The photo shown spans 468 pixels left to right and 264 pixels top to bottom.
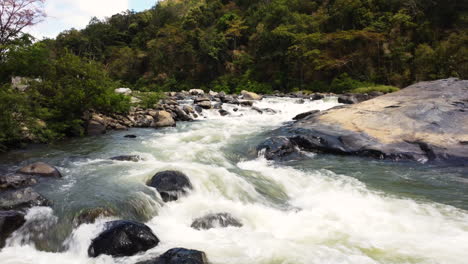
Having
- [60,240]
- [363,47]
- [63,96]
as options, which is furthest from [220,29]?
[60,240]

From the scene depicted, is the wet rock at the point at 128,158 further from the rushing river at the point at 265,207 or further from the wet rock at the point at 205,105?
the wet rock at the point at 205,105

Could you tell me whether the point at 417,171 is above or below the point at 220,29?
below

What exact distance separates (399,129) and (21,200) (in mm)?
9969

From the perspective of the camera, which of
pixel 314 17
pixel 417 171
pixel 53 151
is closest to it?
pixel 417 171

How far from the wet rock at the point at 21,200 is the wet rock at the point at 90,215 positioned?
822 millimetres

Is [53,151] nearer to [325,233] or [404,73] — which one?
[325,233]

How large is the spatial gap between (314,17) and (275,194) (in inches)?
1306

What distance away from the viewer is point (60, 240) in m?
4.75

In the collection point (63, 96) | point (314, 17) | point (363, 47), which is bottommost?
point (63, 96)

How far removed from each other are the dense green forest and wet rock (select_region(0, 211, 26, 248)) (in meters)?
4.84

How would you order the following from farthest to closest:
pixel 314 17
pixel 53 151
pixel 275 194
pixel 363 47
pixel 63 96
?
pixel 314 17
pixel 363 47
pixel 63 96
pixel 53 151
pixel 275 194

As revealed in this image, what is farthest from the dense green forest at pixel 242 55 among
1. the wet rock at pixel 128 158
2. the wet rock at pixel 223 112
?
the wet rock at pixel 223 112

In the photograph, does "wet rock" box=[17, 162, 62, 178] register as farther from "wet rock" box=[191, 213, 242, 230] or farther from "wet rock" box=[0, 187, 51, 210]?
"wet rock" box=[191, 213, 242, 230]

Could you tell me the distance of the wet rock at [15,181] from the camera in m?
6.20
